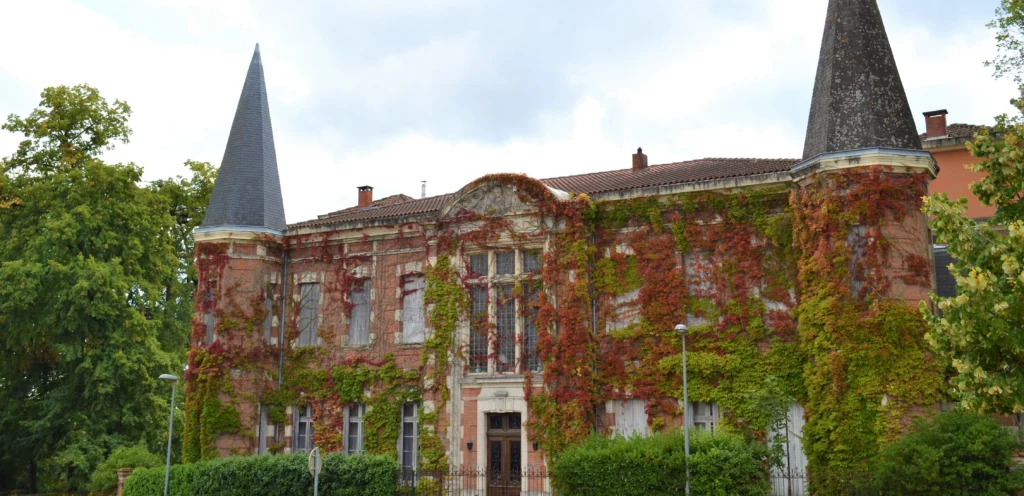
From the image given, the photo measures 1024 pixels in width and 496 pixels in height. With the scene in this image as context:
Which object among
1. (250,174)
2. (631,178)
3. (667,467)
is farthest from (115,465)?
(667,467)

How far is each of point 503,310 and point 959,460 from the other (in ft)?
38.5

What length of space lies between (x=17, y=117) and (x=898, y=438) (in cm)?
3035

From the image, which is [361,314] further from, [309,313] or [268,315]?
[268,315]

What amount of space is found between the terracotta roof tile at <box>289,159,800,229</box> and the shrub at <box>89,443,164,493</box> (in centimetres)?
827

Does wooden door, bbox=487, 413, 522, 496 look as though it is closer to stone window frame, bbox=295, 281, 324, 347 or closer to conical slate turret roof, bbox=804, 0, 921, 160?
stone window frame, bbox=295, 281, 324, 347

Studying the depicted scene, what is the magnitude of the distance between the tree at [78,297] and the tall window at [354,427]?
8.63 meters

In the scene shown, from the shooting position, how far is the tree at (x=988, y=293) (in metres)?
13.5

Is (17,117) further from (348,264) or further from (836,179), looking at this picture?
(836,179)

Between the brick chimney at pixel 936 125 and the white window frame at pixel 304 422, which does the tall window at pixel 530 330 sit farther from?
the brick chimney at pixel 936 125

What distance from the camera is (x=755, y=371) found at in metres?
22.4

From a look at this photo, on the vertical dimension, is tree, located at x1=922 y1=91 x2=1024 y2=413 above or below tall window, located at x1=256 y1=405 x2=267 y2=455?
above

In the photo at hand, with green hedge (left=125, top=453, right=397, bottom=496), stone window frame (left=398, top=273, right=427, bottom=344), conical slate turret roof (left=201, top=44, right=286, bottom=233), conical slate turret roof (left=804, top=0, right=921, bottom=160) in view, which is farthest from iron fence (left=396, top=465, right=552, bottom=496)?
conical slate turret roof (left=804, top=0, right=921, bottom=160)

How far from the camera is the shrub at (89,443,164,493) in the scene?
96.0 feet

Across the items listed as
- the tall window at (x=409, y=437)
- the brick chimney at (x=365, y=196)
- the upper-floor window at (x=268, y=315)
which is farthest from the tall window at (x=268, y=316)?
the brick chimney at (x=365, y=196)
